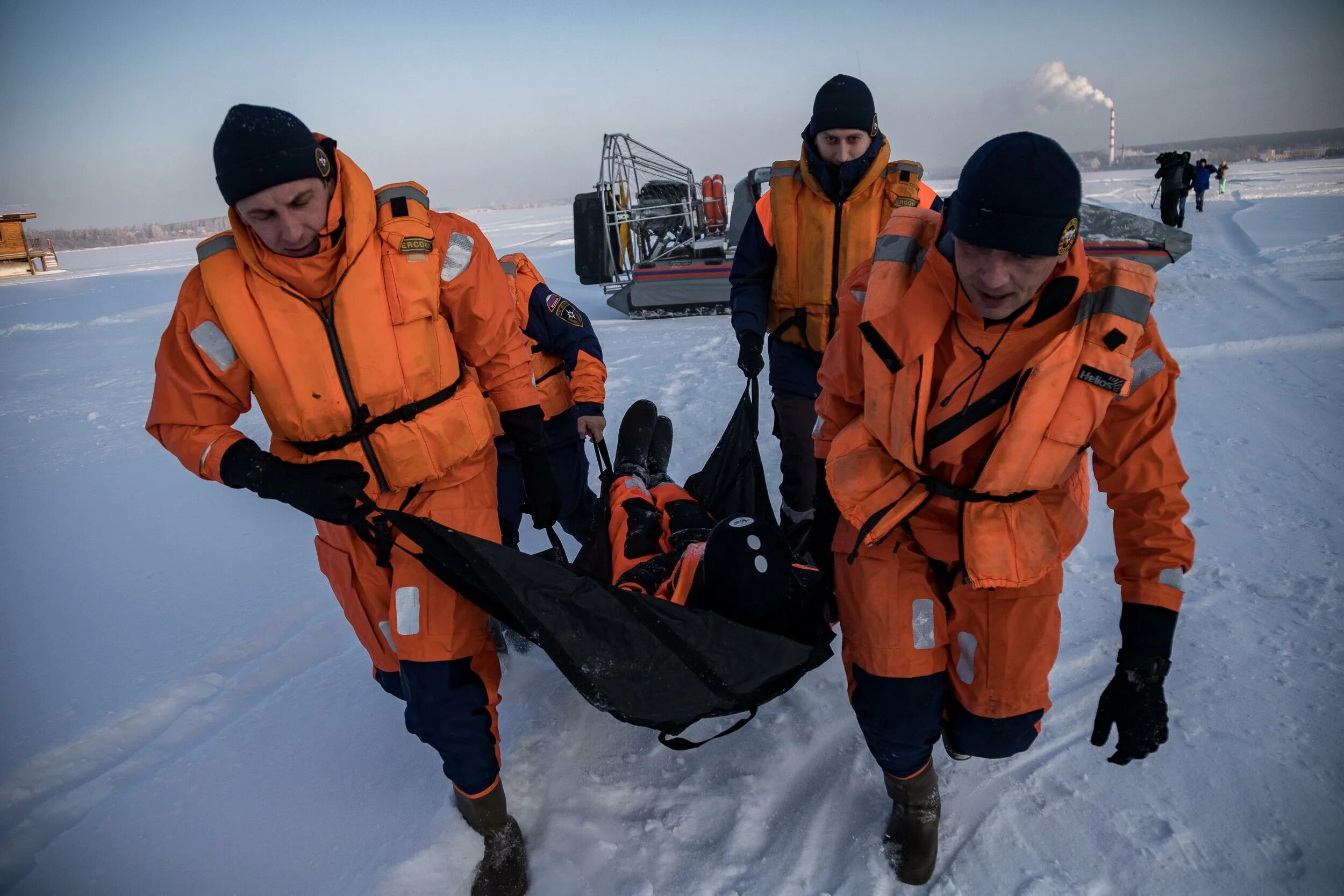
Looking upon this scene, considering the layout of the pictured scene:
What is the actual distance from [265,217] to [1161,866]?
2.45 metres

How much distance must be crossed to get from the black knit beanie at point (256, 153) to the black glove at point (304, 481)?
55 cm

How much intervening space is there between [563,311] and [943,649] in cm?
194

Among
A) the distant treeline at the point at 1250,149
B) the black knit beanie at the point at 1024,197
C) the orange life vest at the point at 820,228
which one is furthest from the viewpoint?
the distant treeline at the point at 1250,149

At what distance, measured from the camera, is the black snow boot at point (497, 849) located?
1.77 metres

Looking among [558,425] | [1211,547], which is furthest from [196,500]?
[1211,547]

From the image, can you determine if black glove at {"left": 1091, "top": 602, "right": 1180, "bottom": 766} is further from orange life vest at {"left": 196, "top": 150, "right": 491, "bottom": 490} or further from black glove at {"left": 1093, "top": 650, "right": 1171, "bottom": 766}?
orange life vest at {"left": 196, "top": 150, "right": 491, "bottom": 490}

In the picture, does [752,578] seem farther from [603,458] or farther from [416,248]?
[603,458]

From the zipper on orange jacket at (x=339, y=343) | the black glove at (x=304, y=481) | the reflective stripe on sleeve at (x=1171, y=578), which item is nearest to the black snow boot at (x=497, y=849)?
the black glove at (x=304, y=481)

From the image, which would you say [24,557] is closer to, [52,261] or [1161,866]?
[1161,866]

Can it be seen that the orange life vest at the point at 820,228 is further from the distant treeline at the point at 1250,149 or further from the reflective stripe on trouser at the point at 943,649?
the distant treeline at the point at 1250,149

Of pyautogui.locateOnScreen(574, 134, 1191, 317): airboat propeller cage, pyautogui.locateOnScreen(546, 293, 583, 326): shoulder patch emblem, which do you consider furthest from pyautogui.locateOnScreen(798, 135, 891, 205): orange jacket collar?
pyautogui.locateOnScreen(574, 134, 1191, 317): airboat propeller cage

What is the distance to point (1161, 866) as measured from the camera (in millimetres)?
1684

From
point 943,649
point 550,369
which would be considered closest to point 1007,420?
point 943,649

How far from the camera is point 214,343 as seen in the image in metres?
1.66
